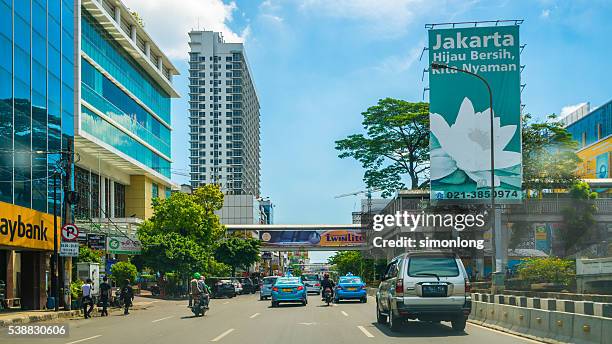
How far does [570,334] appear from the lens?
14.1m

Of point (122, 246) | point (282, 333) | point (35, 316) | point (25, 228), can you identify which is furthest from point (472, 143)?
point (122, 246)

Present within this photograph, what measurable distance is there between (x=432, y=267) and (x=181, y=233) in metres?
42.7

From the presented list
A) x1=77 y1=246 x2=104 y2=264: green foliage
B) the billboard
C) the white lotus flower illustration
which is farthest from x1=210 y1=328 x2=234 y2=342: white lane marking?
x1=77 y1=246 x2=104 y2=264: green foliage

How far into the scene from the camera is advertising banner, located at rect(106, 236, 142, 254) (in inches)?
1761

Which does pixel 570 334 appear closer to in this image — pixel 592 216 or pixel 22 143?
pixel 22 143

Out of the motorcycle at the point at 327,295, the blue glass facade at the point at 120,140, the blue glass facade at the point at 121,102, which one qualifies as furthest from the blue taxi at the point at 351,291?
the blue glass facade at the point at 120,140

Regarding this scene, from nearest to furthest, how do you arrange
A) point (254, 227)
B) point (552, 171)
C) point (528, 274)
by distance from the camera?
point (528, 274) → point (552, 171) → point (254, 227)

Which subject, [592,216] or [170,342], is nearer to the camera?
[170,342]

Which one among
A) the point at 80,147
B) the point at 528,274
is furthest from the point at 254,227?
the point at 528,274

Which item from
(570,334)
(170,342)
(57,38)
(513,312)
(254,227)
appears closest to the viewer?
(570,334)

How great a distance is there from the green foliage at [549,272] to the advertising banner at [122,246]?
2596cm

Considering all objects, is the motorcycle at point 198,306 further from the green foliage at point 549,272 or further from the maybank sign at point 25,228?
the green foliage at point 549,272

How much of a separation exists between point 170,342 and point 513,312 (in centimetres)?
881

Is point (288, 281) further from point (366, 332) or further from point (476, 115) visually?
point (366, 332)
